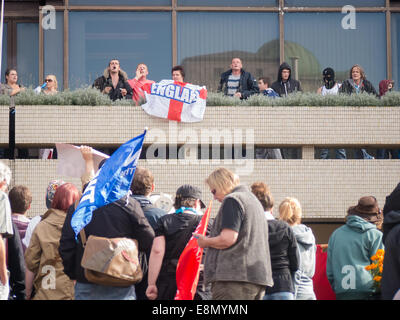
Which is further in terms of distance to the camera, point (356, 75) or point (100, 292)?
point (356, 75)

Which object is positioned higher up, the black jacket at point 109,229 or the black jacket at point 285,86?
the black jacket at point 285,86

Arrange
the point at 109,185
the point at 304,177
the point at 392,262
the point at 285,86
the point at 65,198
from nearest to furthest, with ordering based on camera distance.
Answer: the point at 392,262, the point at 109,185, the point at 65,198, the point at 304,177, the point at 285,86

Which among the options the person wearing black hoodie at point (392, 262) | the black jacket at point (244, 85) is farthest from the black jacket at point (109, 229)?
the black jacket at point (244, 85)

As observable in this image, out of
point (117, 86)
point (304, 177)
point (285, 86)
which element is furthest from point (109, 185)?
point (285, 86)

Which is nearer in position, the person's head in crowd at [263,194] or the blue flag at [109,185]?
the blue flag at [109,185]

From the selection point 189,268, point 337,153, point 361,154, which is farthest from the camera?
point 361,154

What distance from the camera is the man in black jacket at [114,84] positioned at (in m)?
13.9

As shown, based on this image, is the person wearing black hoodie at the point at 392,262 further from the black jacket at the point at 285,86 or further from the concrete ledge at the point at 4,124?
the black jacket at the point at 285,86

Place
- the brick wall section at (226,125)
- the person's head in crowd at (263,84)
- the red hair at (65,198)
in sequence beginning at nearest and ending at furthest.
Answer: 1. the red hair at (65,198)
2. the brick wall section at (226,125)
3. the person's head in crowd at (263,84)

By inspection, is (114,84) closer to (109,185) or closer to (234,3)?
(234,3)

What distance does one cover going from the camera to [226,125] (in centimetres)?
1338

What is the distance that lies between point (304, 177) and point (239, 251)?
6.37 m

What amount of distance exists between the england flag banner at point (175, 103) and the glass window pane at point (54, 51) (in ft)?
12.7

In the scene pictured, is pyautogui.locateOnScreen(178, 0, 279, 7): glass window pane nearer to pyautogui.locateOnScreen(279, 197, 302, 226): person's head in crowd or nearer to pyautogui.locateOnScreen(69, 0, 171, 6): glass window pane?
pyautogui.locateOnScreen(69, 0, 171, 6): glass window pane
